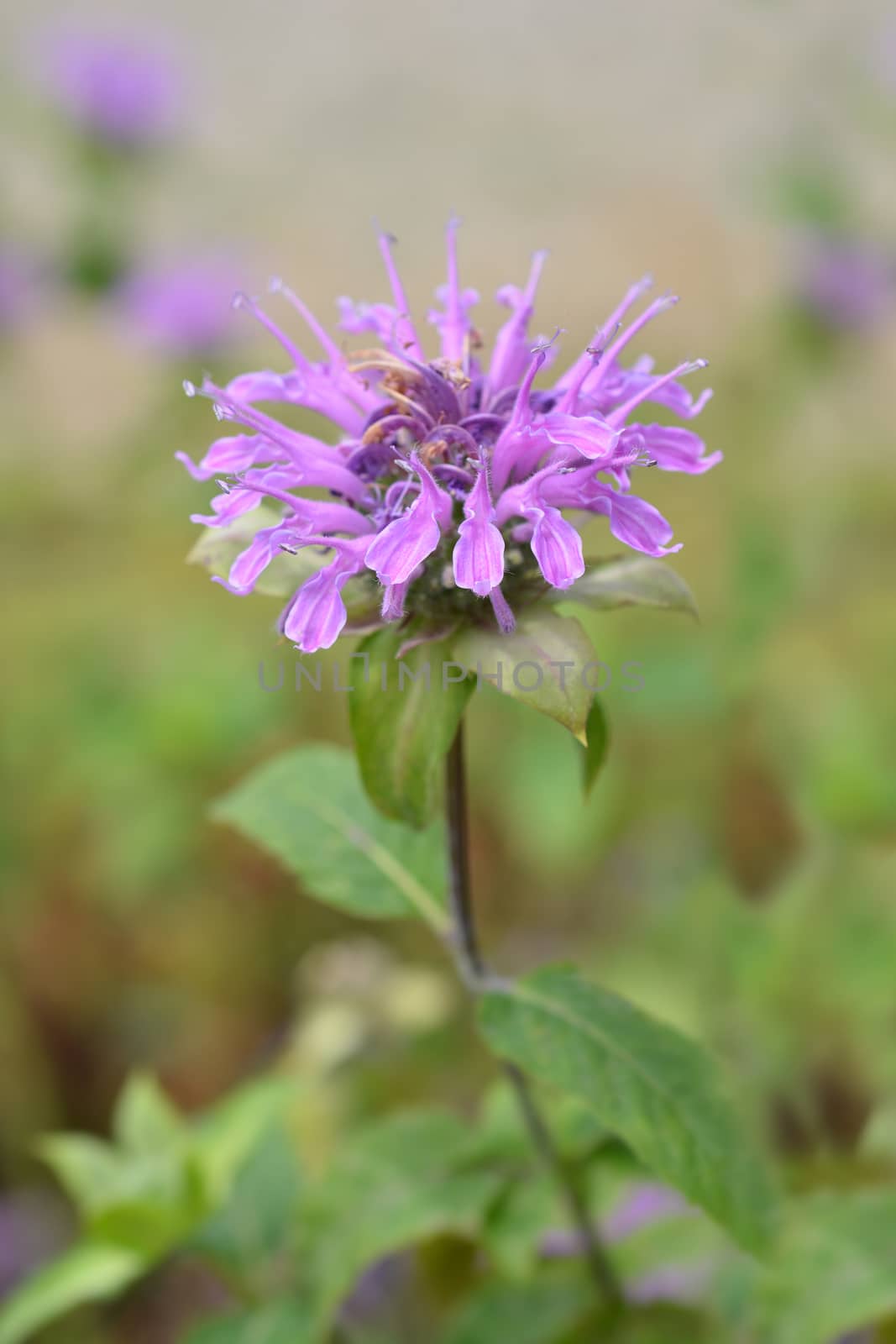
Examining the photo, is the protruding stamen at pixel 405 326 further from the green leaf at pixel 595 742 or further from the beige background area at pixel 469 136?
the beige background area at pixel 469 136

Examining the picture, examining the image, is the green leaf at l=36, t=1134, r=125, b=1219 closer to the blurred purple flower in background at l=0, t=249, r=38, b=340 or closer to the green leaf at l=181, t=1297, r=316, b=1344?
the green leaf at l=181, t=1297, r=316, b=1344

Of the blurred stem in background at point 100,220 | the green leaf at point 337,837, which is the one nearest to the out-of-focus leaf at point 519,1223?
the green leaf at point 337,837

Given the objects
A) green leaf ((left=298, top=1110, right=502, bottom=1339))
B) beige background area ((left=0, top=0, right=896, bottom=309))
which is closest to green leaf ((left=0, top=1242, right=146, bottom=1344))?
green leaf ((left=298, top=1110, right=502, bottom=1339))

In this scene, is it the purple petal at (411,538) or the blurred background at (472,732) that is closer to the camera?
the purple petal at (411,538)

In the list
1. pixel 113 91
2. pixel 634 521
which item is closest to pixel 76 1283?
pixel 634 521

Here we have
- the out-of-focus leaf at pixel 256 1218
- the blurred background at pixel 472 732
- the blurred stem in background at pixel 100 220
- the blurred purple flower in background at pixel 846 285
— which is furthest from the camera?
the blurred stem in background at pixel 100 220

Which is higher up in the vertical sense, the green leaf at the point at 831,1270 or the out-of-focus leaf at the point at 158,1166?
the out-of-focus leaf at the point at 158,1166

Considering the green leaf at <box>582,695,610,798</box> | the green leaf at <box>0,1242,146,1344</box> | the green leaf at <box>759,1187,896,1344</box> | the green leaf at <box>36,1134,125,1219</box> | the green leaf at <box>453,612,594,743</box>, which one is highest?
the green leaf at <box>453,612,594,743</box>
